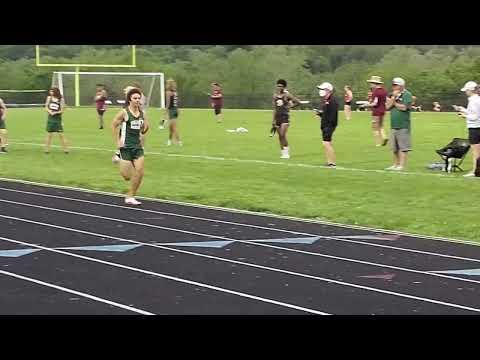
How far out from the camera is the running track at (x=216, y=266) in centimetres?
844

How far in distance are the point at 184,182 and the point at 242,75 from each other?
216 ft

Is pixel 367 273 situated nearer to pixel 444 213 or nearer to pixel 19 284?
pixel 19 284

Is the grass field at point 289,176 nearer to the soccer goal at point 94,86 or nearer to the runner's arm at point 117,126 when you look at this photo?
the runner's arm at point 117,126

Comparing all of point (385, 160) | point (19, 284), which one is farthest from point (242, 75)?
point (19, 284)

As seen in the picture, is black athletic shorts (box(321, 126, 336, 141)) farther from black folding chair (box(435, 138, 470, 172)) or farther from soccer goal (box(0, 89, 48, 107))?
soccer goal (box(0, 89, 48, 107))

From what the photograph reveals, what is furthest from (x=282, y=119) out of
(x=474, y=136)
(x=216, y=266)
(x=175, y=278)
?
(x=175, y=278)

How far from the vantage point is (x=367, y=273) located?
9969 millimetres

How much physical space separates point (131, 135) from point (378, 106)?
1185 centimetres

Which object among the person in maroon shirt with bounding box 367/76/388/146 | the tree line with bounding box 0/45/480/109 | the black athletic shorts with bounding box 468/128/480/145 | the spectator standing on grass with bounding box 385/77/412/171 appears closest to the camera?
the black athletic shorts with bounding box 468/128/480/145

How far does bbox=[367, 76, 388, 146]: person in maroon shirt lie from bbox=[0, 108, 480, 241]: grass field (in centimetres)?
43

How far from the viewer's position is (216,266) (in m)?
10.2

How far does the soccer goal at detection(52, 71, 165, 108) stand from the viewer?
56.8m

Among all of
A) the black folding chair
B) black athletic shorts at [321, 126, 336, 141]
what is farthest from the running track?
the black folding chair

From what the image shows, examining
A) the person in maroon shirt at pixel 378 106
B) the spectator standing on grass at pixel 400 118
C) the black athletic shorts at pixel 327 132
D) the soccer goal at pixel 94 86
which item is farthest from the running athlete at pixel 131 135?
the soccer goal at pixel 94 86
